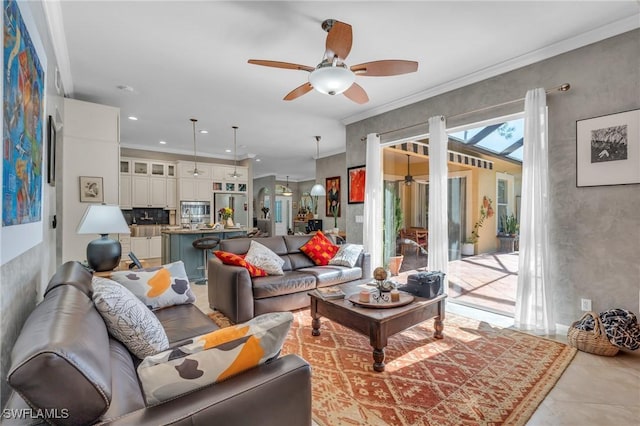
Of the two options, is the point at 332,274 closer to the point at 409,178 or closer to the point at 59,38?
the point at 409,178

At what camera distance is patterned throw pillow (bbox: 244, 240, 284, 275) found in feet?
11.6

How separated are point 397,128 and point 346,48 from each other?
7.84 ft

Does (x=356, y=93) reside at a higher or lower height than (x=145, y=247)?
higher

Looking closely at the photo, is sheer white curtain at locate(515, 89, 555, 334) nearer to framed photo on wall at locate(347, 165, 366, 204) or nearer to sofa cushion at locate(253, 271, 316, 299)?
sofa cushion at locate(253, 271, 316, 299)

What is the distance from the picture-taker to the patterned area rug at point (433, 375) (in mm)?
1777

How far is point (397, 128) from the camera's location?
4547 mm

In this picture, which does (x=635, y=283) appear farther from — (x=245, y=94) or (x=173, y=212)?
(x=173, y=212)

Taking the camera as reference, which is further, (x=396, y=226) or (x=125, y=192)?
(x=125, y=192)

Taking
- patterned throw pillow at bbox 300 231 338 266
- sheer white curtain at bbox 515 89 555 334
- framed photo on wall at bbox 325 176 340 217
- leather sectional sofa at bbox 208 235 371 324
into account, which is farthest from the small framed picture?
sheer white curtain at bbox 515 89 555 334

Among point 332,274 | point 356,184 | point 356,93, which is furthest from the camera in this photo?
point 356,184

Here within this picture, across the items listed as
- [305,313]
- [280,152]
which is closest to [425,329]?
[305,313]

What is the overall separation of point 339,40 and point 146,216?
6804mm

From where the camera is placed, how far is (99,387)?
2.63 feet

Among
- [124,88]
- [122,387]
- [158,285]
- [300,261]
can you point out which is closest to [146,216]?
[124,88]
